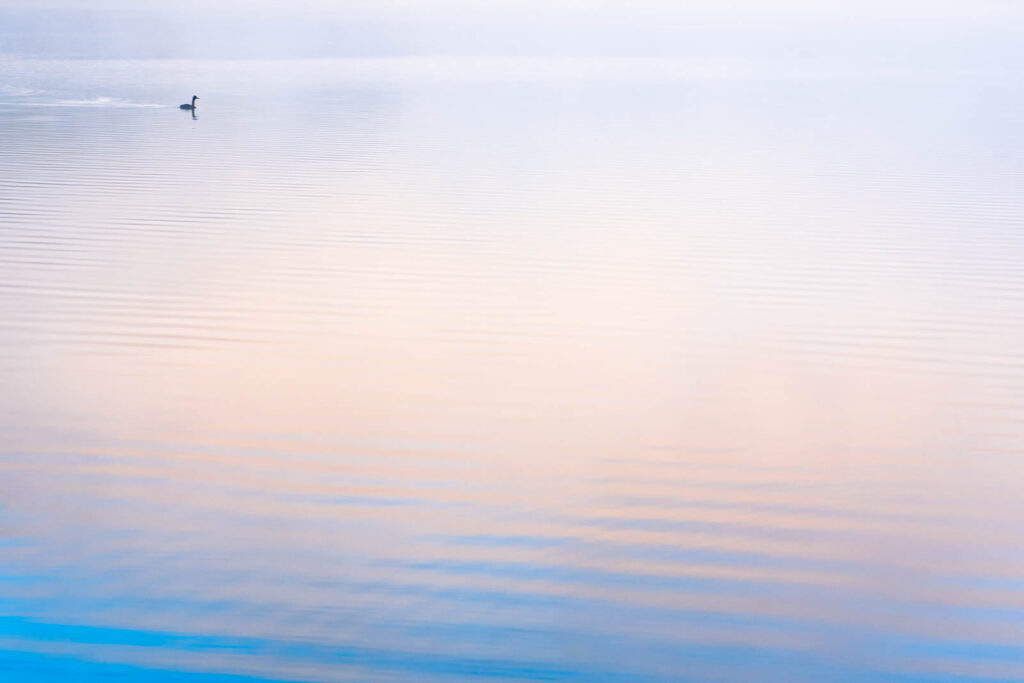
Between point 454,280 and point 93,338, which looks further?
point 454,280

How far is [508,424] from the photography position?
5.02 meters

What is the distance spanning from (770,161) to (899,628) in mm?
8502

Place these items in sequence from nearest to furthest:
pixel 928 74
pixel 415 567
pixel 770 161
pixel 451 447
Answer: pixel 415 567 → pixel 451 447 → pixel 770 161 → pixel 928 74

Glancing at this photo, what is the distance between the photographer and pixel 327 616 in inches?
141

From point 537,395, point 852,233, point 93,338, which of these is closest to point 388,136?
point 852,233

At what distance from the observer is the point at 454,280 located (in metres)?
7.14

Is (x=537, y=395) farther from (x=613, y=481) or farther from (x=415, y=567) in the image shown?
(x=415, y=567)

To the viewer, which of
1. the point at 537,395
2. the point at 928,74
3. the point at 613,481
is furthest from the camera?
the point at 928,74

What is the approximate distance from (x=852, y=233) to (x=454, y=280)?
9.72 feet

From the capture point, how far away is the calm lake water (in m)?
3.54

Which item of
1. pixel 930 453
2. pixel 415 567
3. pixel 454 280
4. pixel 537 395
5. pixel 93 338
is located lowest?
pixel 415 567

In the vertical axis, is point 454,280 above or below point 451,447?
above

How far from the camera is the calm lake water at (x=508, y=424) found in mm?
3535

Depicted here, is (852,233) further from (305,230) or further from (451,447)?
(451,447)
